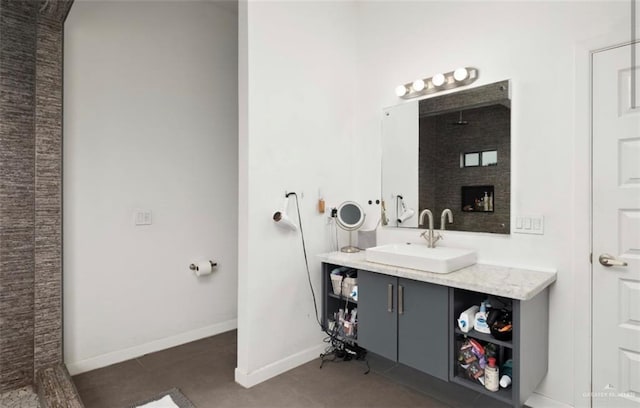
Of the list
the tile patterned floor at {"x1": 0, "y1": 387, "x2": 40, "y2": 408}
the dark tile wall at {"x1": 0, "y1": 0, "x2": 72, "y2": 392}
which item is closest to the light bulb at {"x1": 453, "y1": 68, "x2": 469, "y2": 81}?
the dark tile wall at {"x1": 0, "y1": 0, "x2": 72, "y2": 392}

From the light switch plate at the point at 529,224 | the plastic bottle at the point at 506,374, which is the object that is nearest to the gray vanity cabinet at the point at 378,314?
the plastic bottle at the point at 506,374

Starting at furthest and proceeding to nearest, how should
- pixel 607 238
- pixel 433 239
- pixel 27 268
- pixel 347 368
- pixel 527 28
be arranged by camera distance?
1. pixel 347 368
2. pixel 433 239
3. pixel 27 268
4. pixel 527 28
5. pixel 607 238

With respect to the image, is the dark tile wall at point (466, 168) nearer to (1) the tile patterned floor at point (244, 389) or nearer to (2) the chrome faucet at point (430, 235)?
(2) the chrome faucet at point (430, 235)

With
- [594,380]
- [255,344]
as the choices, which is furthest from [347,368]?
[594,380]

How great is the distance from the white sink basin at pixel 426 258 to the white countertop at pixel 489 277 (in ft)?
0.11

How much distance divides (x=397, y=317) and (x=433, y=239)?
0.62 metres

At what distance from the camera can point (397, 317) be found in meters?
2.17

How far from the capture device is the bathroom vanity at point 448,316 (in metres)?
1.75

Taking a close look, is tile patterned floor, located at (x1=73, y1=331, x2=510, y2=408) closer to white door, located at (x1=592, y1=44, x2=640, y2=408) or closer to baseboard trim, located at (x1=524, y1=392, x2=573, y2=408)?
baseboard trim, located at (x1=524, y1=392, x2=573, y2=408)

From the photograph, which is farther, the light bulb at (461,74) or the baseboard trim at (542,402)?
the light bulb at (461,74)

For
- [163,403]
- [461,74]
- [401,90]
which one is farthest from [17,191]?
[461,74]

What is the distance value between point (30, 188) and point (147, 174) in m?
0.76

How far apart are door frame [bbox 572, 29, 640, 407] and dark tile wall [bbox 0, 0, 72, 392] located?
2.99 m

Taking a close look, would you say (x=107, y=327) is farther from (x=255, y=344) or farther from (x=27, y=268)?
(x=255, y=344)
